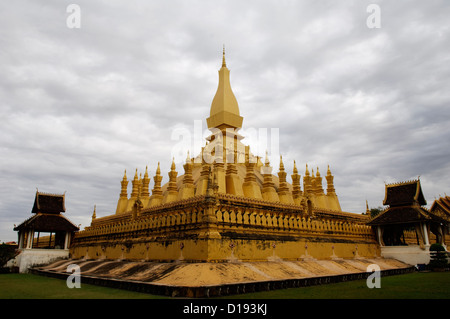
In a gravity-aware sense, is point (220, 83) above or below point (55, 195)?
above

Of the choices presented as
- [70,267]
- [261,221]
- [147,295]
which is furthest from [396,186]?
[70,267]

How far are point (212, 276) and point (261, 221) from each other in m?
4.82

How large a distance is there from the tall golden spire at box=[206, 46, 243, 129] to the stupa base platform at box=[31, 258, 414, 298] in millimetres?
13111

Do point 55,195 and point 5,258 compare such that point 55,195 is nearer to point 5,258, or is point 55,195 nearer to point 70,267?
point 5,258

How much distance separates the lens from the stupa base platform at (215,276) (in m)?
9.42

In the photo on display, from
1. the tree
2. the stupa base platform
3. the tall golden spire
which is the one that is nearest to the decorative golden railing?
the stupa base platform

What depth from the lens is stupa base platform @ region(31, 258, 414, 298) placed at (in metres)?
9.42

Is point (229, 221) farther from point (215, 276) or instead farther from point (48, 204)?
point (48, 204)

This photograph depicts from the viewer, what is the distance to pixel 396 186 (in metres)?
22.9

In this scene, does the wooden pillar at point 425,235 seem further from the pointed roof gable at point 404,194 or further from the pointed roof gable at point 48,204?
the pointed roof gable at point 48,204

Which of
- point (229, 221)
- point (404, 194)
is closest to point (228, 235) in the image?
point (229, 221)

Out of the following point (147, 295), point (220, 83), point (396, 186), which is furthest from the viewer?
point (220, 83)

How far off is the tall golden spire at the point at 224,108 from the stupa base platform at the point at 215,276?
516 inches
